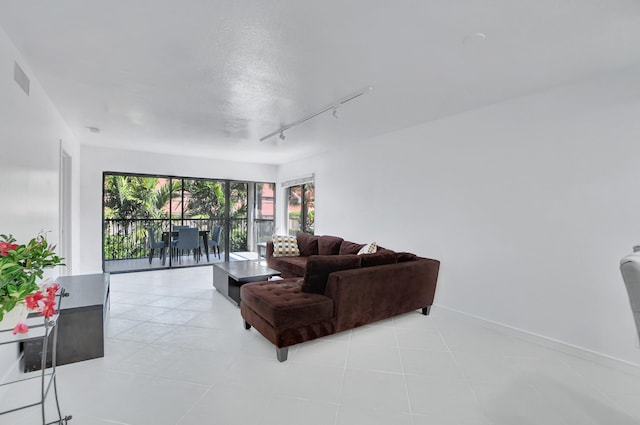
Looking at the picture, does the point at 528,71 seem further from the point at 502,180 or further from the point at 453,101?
the point at 502,180

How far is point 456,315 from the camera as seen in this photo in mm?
3520

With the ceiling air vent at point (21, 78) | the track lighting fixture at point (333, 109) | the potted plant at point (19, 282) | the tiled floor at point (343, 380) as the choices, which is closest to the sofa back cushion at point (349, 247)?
the tiled floor at point (343, 380)

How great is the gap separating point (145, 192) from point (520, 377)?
7814 millimetres

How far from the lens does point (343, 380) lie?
86.4 inches

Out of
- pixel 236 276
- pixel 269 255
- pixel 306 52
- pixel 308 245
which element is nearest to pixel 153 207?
pixel 269 255

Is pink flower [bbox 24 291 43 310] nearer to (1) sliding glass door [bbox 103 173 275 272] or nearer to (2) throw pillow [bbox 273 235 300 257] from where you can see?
(2) throw pillow [bbox 273 235 300 257]

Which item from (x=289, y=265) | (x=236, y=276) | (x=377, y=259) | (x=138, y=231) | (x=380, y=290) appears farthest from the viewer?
(x=138, y=231)

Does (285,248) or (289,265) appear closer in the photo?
(289,265)

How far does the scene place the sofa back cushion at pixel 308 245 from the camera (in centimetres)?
542

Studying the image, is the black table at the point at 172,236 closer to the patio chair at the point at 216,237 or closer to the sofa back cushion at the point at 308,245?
the patio chair at the point at 216,237

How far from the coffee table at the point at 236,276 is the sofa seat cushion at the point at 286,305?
809 millimetres

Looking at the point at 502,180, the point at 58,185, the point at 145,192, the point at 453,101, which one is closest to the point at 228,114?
the point at 58,185

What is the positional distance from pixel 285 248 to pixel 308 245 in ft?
1.40

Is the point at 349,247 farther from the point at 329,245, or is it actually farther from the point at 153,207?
the point at 153,207
